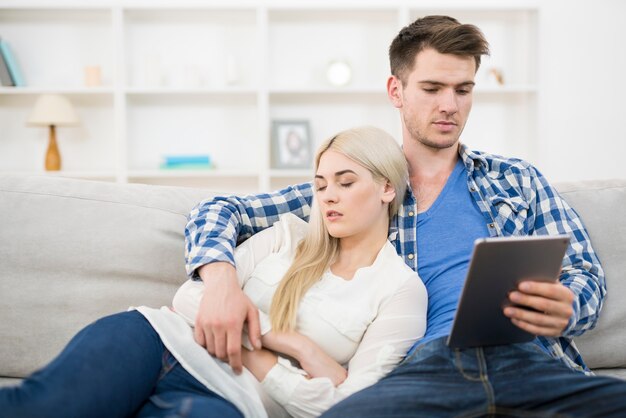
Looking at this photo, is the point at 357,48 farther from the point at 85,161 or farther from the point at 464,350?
the point at 464,350

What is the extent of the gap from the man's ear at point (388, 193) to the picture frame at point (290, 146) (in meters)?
2.62

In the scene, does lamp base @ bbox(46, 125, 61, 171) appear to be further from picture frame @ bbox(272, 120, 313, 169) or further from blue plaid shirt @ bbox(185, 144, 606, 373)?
blue plaid shirt @ bbox(185, 144, 606, 373)

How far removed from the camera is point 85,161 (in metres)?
4.40

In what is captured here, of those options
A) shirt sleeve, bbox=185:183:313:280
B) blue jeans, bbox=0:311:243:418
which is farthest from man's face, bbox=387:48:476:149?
blue jeans, bbox=0:311:243:418

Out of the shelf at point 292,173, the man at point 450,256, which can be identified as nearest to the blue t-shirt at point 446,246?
the man at point 450,256

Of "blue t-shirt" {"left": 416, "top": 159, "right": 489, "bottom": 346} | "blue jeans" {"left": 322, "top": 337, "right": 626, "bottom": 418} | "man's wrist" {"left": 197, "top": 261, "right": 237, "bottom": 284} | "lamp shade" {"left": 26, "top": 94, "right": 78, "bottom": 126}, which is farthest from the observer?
Answer: "lamp shade" {"left": 26, "top": 94, "right": 78, "bottom": 126}

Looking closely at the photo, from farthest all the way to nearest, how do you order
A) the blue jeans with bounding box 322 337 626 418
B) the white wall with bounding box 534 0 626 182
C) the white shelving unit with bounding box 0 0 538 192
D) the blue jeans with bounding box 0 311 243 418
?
the white wall with bounding box 534 0 626 182
the white shelving unit with bounding box 0 0 538 192
the blue jeans with bounding box 322 337 626 418
the blue jeans with bounding box 0 311 243 418

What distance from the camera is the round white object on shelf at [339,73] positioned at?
4.38m

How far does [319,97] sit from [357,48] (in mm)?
392

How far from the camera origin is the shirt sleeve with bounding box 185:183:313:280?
1.52 m

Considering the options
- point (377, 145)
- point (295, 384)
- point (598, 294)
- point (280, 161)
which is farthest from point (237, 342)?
point (280, 161)

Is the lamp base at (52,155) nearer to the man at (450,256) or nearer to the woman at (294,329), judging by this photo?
the man at (450,256)

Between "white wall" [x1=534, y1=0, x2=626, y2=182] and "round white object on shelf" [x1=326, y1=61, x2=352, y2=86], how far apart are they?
4.00 feet

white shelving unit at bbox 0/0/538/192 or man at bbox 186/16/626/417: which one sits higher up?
white shelving unit at bbox 0/0/538/192
